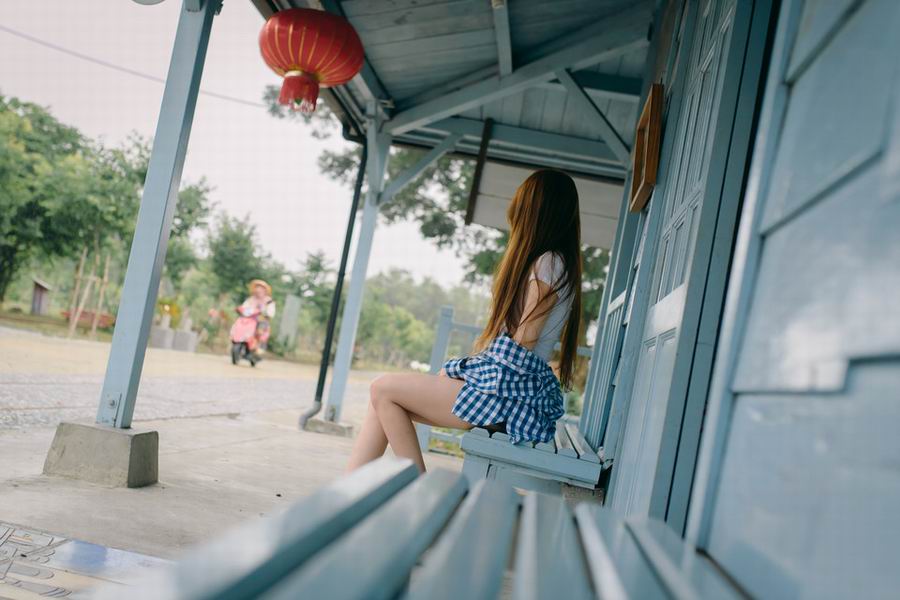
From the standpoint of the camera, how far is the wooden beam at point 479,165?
5289 millimetres

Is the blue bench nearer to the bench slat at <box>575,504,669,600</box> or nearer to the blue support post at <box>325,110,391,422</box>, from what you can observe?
the bench slat at <box>575,504,669,600</box>

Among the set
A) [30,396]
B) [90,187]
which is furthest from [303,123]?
[30,396]

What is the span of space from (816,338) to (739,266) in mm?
313

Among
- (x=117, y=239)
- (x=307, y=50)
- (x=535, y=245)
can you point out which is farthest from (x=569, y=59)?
(x=117, y=239)

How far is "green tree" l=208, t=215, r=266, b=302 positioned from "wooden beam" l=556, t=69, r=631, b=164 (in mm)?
18932

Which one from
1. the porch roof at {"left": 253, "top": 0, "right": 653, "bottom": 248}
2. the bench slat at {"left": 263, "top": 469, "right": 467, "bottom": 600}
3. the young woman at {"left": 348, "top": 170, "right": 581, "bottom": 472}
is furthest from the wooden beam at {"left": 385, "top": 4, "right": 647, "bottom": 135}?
the bench slat at {"left": 263, "top": 469, "right": 467, "bottom": 600}

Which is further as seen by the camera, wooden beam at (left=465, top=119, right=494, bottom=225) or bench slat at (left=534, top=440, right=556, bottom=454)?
wooden beam at (left=465, top=119, right=494, bottom=225)

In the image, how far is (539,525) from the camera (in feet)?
2.52

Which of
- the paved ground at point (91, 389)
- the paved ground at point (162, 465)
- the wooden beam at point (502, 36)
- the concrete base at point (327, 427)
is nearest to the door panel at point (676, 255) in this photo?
the paved ground at point (162, 465)

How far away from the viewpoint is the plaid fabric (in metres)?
2.10

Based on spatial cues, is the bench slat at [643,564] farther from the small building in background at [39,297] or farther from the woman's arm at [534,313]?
the small building in background at [39,297]

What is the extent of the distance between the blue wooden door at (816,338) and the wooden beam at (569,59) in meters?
3.09

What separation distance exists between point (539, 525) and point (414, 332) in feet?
93.1

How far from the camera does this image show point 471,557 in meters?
0.57
